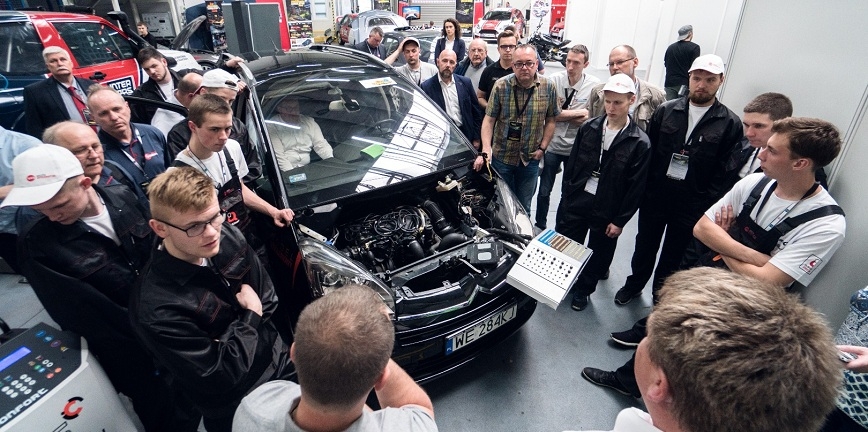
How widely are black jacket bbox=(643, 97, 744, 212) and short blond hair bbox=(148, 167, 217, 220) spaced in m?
2.61

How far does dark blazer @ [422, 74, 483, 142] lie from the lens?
150 inches

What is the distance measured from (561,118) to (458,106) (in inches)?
39.4

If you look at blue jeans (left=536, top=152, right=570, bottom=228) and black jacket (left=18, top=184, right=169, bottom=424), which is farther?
blue jeans (left=536, top=152, right=570, bottom=228)

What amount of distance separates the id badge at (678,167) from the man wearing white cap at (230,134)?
8.58 ft

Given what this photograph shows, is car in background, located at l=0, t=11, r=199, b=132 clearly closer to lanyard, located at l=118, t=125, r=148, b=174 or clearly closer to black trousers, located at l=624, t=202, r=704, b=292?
lanyard, located at l=118, t=125, r=148, b=174

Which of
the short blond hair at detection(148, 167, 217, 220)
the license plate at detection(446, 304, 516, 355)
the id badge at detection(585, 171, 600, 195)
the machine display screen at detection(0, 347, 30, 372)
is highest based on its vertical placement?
the short blond hair at detection(148, 167, 217, 220)

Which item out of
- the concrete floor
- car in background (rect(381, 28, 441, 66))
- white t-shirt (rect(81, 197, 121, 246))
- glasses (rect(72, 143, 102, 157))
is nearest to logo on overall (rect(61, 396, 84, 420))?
white t-shirt (rect(81, 197, 121, 246))

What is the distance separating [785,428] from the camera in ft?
2.26

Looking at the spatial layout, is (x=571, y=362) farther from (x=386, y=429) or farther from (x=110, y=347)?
(x=110, y=347)

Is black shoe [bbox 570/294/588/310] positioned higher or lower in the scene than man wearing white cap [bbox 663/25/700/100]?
lower

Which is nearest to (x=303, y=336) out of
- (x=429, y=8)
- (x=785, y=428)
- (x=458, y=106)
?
(x=785, y=428)

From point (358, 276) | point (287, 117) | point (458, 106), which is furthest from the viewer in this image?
point (458, 106)

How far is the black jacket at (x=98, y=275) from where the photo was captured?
1.41 m

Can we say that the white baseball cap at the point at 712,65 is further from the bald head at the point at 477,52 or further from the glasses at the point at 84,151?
the glasses at the point at 84,151
